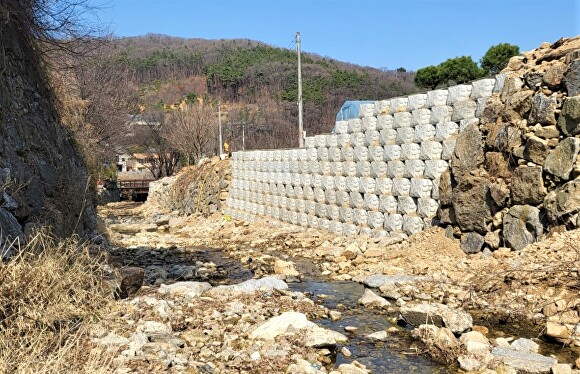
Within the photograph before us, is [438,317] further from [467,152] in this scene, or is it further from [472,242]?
[467,152]

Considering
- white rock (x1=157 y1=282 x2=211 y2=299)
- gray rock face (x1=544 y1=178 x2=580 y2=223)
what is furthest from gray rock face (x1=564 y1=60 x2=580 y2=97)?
white rock (x1=157 y1=282 x2=211 y2=299)

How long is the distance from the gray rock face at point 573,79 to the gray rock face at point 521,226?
5.78 ft

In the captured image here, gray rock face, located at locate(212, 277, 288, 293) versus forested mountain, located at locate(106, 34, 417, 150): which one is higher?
forested mountain, located at locate(106, 34, 417, 150)

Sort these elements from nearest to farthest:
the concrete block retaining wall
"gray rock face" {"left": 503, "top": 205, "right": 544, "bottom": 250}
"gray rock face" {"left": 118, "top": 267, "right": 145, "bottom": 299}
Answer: "gray rock face" {"left": 118, "top": 267, "right": 145, "bottom": 299}, "gray rock face" {"left": 503, "top": 205, "right": 544, "bottom": 250}, the concrete block retaining wall

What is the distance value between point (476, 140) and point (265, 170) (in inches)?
327

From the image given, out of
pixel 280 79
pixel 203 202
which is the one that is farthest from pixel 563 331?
pixel 280 79

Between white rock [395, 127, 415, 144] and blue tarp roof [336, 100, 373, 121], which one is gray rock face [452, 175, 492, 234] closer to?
white rock [395, 127, 415, 144]

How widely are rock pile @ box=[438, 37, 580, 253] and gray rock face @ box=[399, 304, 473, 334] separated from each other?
2.61m

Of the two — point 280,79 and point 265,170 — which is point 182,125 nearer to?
point 265,170

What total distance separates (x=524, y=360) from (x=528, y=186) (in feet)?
12.5

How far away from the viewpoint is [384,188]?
10.8 m

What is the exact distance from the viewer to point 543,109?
780cm

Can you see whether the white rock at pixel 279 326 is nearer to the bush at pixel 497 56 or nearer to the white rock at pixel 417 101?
the white rock at pixel 417 101

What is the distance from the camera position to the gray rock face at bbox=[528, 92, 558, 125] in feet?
25.3
